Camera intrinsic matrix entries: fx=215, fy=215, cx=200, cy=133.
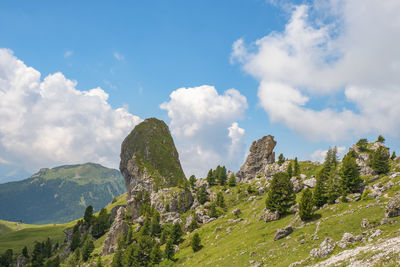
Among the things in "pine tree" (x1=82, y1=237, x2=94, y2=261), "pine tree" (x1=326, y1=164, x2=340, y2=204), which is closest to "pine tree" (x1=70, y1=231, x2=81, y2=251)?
"pine tree" (x1=82, y1=237, x2=94, y2=261)

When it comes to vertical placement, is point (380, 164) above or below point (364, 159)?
below

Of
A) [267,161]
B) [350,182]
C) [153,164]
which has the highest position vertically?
[153,164]

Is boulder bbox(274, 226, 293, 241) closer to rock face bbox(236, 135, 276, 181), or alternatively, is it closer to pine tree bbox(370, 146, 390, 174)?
pine tree bbox(370, 146, 390, 174)

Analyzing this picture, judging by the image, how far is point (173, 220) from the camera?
12212 centimetres

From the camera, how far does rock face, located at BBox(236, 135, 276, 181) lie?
171 metres

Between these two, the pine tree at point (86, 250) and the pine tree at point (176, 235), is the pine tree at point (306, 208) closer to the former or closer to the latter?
the pine tree at point (176, 235)

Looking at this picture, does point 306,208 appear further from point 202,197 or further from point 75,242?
point 75,242

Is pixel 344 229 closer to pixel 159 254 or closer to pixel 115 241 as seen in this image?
pixel 159 254

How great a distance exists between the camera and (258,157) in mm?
174125

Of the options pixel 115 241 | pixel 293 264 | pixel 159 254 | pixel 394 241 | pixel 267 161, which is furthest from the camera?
pixel 267 161

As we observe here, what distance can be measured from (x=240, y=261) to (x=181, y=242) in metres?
53.2

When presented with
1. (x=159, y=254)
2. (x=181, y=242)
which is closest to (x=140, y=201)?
(x=181, y=242)

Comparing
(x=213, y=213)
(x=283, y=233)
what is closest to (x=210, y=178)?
(x=213, y=213)

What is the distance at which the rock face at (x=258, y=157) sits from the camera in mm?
170625
